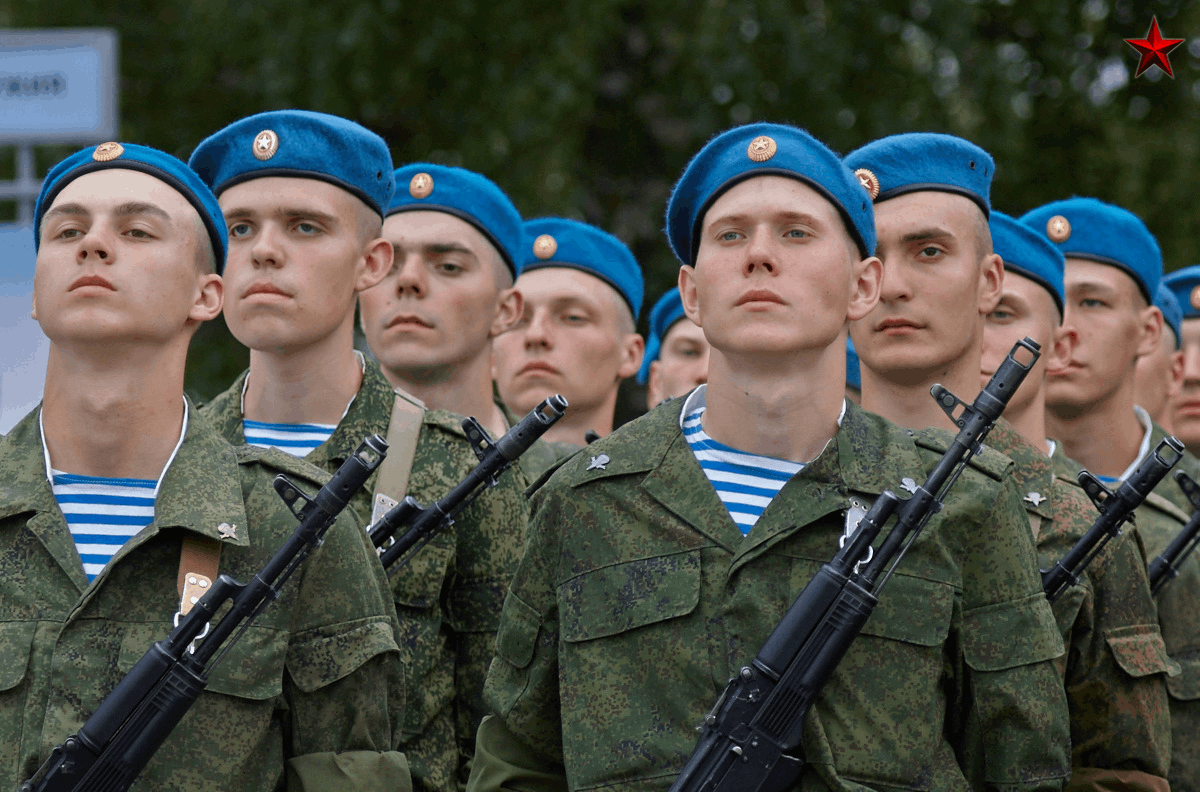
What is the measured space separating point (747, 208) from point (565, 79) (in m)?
7.53

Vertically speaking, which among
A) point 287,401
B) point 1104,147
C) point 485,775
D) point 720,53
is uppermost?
point 1104,147

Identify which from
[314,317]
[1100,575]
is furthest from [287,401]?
[1100,575]

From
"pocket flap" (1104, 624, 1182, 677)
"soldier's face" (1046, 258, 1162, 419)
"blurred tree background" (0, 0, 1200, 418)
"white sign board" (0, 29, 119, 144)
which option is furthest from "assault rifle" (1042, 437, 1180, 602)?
"blurred tree background" (0, 0, 1200, 418)

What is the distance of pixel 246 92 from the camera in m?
12.4

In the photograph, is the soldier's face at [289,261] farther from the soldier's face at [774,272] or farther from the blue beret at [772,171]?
the soldier's face at [774,272]

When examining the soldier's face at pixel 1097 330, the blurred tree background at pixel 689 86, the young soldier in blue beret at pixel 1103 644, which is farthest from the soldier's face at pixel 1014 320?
the blurred tree background at pixel 689 86

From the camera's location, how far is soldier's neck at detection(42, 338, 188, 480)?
12.1 ft

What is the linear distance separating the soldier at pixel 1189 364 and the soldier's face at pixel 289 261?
4801 millimetres

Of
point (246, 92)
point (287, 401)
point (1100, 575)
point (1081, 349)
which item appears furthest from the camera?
point (246, 92)

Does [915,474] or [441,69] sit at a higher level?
[441,69]

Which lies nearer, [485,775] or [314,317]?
[485,775]

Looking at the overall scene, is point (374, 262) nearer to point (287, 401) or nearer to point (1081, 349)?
point (287, 401)

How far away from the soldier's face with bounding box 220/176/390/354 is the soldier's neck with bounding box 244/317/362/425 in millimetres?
35

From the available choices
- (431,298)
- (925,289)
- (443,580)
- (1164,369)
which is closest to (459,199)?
(431,298)
